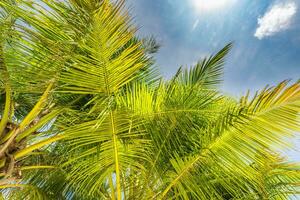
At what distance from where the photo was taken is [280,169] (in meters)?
4.66

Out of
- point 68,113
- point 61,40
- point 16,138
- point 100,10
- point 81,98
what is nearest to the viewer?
point 100,10

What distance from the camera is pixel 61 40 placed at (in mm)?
2973

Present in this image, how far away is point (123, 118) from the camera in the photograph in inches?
143

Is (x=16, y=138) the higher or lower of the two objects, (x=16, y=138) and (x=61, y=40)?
the lower

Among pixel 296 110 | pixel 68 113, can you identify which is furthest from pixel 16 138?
pixel 296 110

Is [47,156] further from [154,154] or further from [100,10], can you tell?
[100,10]

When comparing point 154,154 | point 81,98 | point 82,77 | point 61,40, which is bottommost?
point 154,154

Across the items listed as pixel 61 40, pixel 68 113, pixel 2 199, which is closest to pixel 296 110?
pixel 61 40

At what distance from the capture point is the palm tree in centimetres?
294

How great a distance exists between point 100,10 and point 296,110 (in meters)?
1.80

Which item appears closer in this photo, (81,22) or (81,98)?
(81,22)

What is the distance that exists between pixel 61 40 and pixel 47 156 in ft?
6.99

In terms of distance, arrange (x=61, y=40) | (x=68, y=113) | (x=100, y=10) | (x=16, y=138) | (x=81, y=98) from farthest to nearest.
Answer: (x=81, y=98) < (x=68, y=113) < (x=16, y=138) < (x=61, y=40) < (x=100, y=10)

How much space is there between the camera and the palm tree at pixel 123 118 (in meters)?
2.94
